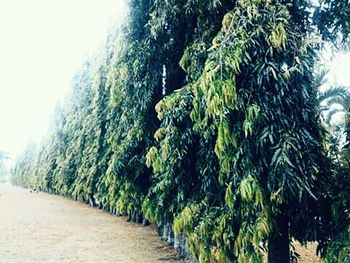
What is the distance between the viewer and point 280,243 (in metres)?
4.98

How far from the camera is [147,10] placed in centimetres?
763

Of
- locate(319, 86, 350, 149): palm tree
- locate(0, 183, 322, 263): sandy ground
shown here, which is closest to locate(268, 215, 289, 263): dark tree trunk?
locate(319, 86, 350, 149): palm tree

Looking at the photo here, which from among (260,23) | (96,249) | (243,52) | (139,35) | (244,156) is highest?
(139,35)

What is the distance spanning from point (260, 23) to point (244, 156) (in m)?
1.53

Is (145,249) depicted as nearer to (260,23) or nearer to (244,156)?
(244,156)

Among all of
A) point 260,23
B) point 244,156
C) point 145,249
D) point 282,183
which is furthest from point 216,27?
point 145,249

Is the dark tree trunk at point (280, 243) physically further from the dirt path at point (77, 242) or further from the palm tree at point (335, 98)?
the dirt path at point (77, 242)

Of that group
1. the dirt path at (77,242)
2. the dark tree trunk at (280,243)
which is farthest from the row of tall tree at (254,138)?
the dirt path at (77,242)

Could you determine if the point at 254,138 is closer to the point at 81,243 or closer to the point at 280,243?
the point at 280,243

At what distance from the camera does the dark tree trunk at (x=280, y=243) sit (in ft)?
15.8

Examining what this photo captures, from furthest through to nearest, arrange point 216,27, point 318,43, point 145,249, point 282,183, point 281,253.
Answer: point 145,249
point 216,27
point 281,253
point 318,43
point 282,183

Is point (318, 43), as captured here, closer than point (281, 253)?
Yes

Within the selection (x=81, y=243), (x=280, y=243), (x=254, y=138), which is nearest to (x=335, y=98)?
(x=254, y=138)

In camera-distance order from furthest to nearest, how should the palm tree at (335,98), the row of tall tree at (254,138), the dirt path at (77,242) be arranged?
the dirt path at (77,242), the palm tree at (335,98), the row of tall tree at (254,138)
